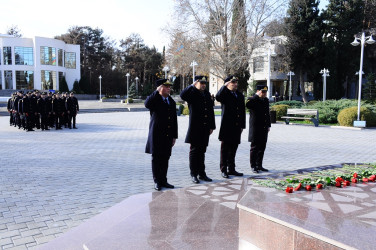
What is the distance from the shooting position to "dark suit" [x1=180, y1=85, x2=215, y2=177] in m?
5.68

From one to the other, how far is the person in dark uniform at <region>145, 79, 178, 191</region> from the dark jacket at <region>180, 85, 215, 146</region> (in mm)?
437

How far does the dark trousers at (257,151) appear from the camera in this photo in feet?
21.6

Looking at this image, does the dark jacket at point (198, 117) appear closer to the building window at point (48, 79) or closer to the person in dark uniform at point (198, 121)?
the person in dark uniform at point (198, 121)

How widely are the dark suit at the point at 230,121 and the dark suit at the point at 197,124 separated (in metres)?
0.37

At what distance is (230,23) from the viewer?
27719mm

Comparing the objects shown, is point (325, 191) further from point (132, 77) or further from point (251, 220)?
point (132, 77)

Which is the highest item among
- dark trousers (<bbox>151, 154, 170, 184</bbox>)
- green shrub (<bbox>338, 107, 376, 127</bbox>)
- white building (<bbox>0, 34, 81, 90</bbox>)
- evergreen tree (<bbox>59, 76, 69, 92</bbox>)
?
white building (<bbox>0, 34, 81, 90</bbox>)

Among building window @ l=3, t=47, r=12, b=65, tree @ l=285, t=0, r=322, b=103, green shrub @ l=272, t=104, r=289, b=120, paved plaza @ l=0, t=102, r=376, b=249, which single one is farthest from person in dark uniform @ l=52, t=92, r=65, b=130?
building window @ l=3, t=47, r=12, b=65

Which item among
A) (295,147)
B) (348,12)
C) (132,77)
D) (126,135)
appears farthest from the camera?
(132,77)

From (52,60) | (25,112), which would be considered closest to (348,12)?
(25,112)

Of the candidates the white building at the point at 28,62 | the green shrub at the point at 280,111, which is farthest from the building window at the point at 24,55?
the green shrub at the point at 280,111

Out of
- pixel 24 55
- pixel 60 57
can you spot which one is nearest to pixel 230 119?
pixel 24 55

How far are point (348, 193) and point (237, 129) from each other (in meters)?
2.72

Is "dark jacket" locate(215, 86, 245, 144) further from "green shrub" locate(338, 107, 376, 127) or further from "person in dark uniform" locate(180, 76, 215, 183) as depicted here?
"green shrub" locate(338, 107, 376, 127)
